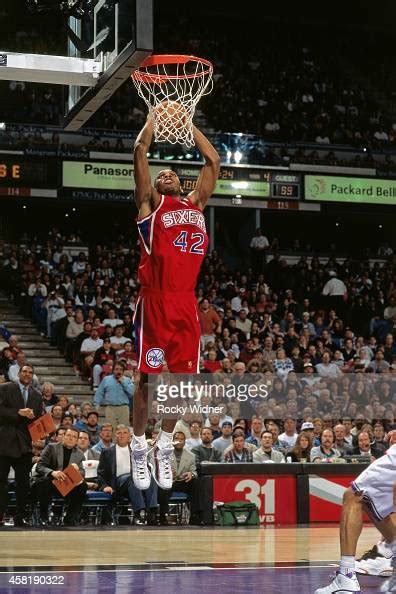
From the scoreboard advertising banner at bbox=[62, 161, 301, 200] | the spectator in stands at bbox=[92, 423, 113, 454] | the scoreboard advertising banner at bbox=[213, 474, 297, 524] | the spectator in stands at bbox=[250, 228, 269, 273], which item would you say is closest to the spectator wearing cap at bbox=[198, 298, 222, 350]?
the scoreboard advertising banner at bbox=[62, 161, 301, 200]

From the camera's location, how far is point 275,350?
58.9ft

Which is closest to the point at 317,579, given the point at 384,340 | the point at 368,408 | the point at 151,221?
the point at 151,221

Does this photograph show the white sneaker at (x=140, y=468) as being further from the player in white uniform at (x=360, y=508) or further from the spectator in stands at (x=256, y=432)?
the spectator in stands at (x=256, y=432)

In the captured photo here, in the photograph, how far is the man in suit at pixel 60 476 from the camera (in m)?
12.1

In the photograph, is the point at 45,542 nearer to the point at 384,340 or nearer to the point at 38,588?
the point at 38,588

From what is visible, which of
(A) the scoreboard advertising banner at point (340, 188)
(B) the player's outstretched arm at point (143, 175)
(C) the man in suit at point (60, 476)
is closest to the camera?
(B) the player's outstretched arm at point (143, 175)

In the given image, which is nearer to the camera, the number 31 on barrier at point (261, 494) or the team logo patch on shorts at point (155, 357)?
the team logo patch on shorts at point (155, 357)

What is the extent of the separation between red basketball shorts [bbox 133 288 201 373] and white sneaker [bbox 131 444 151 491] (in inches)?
28.5

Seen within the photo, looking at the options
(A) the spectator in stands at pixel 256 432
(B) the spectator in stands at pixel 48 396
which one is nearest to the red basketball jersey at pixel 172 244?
(A) the spectator in stands at pixel 256 432

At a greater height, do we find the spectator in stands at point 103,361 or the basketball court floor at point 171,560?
the spectator in stands at point 103,361

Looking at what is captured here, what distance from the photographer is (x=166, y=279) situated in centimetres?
794

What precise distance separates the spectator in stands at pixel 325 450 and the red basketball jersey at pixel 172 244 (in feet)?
20.8

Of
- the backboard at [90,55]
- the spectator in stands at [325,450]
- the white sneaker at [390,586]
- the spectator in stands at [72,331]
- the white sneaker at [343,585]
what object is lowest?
the white sneaker at [390,586]

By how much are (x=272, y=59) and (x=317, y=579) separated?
25.3 metres
